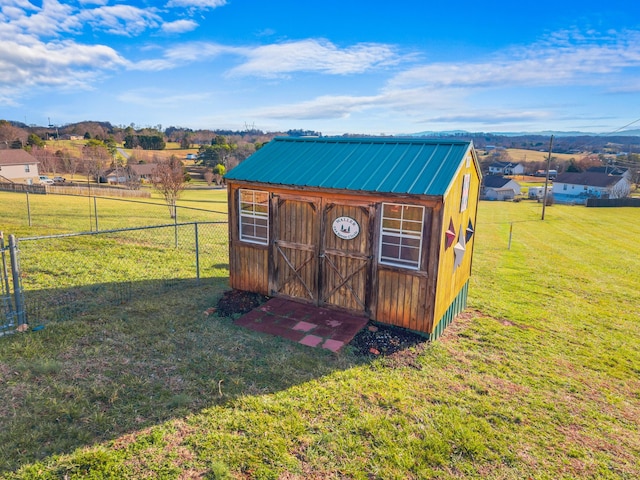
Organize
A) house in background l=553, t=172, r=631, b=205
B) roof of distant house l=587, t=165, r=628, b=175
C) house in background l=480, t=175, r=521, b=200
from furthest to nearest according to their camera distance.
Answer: roof of distant house l=587, t=165, r=628, b=175 < house in background l=480, t=175, r=521, b=200 < house in background l=553, t=172, r=631, b=205

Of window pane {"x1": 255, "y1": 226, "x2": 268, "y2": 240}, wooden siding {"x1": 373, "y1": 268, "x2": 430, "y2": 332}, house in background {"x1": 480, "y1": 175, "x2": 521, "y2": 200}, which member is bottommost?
house in background {"x1": 480, "y1": 175, "x2": 521, "y2": 200}

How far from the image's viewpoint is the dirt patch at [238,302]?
808 centimetres

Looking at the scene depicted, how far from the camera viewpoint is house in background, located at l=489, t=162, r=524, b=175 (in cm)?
10000

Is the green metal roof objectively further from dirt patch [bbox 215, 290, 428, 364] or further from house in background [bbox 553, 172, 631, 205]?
house in background [bbox 553, 172, 631, 205]

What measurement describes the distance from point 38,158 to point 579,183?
85.5m

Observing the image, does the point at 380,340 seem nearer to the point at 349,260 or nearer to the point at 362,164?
the point at 349,260

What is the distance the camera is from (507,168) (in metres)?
99.8

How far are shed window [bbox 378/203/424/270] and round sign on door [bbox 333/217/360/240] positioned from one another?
0.52 metres

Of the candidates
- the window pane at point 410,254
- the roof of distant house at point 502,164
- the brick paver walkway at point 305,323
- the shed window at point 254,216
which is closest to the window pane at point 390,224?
the window pane at point 410,254

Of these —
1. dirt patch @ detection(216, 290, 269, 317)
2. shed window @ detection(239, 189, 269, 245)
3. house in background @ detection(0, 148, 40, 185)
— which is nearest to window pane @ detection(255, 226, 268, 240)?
shed window @ detection(239, 189, 269, 245)

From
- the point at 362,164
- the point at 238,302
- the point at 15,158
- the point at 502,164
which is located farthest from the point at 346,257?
the point at 502,164

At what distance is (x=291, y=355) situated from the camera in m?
6.43

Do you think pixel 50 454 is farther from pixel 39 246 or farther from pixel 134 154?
pixel 134 154

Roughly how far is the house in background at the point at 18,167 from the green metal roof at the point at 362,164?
174 ft
